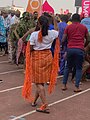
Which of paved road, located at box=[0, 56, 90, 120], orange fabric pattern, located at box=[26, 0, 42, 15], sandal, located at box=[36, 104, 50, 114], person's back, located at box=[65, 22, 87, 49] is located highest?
orange fabric pattern, located at box=[26, 0, 42, 15]

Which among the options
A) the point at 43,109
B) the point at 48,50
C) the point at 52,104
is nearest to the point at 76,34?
the point at 48,50

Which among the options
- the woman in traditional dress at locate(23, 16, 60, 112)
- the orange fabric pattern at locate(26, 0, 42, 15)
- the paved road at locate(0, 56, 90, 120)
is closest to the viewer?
the paved road at locate(0, 56, 90, 120)

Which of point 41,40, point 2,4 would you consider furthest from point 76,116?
point 2,4

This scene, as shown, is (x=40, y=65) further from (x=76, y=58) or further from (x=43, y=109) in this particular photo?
(x=76, y=58)

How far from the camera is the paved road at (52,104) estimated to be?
20.7ft

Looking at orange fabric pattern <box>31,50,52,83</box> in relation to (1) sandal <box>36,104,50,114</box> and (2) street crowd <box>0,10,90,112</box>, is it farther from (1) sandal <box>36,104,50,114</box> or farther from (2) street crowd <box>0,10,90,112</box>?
(1) sandal <box>36,104,50,114</box>

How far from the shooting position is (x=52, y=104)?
709cm

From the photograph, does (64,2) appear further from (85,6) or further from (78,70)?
(78,70)

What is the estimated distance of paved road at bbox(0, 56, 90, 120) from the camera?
630 centimetres

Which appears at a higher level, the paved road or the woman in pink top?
the woman in pink top

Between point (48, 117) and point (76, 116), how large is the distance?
51 cm

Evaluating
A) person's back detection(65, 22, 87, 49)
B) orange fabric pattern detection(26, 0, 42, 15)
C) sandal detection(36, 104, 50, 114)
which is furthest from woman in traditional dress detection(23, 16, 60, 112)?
orange fabric pattern detection(26, 0, 42, 15)

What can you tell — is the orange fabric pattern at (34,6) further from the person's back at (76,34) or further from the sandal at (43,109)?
the sandal at (43,109)

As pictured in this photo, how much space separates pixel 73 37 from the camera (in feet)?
26.5
